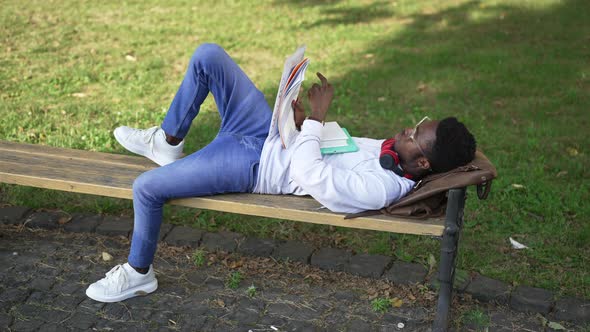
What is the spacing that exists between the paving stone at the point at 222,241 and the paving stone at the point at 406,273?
3.28 feet

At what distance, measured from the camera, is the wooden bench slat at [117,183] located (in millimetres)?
3758

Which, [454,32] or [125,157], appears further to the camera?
[454,32]

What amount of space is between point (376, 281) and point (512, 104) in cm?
329

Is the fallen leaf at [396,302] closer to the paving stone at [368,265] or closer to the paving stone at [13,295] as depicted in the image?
the paving stone at [368,265]

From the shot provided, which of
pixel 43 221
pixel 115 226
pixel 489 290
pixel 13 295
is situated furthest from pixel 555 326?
pixel 43 221

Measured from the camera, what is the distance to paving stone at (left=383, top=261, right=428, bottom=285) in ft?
14.7

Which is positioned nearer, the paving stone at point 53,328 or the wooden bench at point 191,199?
the wooden bench at point 191,199

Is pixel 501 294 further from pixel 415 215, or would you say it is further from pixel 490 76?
pixel 490 76

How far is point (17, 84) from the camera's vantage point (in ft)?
23.8

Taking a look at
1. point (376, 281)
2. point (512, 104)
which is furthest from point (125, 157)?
point (512, 104)

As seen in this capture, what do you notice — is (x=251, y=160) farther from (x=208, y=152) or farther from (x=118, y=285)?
(x=118, y=285)

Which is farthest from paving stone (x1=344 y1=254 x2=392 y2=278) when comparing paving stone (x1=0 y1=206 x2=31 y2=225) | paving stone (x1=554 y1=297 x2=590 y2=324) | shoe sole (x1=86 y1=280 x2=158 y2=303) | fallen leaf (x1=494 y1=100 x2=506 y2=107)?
fallen leaf (x1=494 y1=100 x2=506 y2=107)

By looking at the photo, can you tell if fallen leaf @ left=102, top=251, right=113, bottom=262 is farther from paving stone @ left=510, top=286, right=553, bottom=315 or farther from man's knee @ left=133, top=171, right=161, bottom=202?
paving stone @ left=510, top=286, right=553, bottom=315

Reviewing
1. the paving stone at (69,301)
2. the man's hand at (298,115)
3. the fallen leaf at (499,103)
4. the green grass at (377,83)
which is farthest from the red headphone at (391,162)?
the fallen leaf at (499,103)
